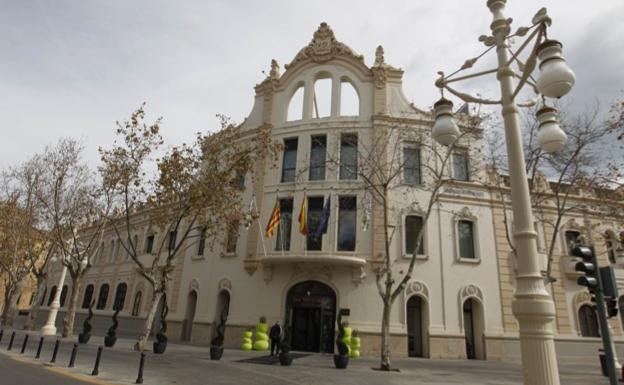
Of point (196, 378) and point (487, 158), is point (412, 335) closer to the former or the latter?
point (487, 158)

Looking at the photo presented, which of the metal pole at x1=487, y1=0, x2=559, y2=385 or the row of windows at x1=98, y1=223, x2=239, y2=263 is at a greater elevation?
the row of windows at x1=98, y1=223, x2=239, y2=263

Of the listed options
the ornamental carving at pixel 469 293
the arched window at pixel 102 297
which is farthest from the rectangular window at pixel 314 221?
the arched window at pixel 102 297

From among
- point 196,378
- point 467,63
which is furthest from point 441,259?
point 467,63

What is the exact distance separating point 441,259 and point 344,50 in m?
13.9

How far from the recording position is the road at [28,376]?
8.89 meters

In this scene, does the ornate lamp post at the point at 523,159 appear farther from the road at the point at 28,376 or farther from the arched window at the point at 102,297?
the arched window at the point at 102,297

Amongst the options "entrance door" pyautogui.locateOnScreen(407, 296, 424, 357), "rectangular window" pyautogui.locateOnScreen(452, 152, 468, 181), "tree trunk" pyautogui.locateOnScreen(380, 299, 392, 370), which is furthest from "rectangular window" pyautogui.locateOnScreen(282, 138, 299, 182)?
"tree trunk" pyautogui.locateOnScreen(380, 299, 392, 370)

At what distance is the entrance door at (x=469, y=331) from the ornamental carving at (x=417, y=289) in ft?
8.60

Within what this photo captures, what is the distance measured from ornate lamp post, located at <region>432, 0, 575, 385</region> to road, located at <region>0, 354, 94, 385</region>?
9830mm

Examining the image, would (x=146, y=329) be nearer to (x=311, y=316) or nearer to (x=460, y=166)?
(x=311, y=316)

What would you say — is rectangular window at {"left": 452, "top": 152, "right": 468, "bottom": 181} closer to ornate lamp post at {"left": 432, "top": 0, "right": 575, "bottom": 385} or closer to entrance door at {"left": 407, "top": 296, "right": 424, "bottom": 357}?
entrance door at {"left": 407, "top": 296, "right": 424, "bottom": 357}

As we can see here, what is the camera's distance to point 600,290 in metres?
5.52

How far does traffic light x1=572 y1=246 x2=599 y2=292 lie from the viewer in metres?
5.49

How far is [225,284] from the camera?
21.5 meters
